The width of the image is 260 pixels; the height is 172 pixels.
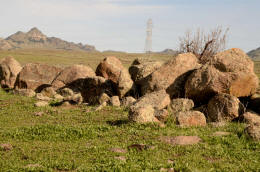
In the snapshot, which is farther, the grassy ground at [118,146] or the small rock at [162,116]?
the small rock at [162,116]

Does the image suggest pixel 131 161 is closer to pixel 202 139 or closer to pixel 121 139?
pixel 121 139

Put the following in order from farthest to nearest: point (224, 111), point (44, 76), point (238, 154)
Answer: point (44, 76), point (224, 111), point (238, 154)

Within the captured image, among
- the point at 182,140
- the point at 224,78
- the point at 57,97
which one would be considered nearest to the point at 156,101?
the point at 224,78

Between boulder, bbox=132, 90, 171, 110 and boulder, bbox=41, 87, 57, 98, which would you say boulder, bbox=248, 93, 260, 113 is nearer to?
boulder, bbox=132, 90, 171, 110

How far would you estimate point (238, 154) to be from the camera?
10930 millimetres

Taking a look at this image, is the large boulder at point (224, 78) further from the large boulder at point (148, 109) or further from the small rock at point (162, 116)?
the small rock at point (162, 116)

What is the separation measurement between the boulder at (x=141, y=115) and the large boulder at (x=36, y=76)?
17565mm

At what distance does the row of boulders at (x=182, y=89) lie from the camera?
54.2 feet

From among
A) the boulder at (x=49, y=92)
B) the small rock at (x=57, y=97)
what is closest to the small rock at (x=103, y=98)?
the small rock at (x=57, y=97)

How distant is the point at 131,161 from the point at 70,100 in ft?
46.4

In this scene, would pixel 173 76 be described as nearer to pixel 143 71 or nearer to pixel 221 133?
pixel 143 71

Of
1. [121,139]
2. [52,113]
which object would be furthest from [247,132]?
[52,113]

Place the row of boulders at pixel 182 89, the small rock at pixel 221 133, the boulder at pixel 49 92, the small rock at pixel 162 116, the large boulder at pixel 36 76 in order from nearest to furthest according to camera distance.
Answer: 1. the small rock at pixel 221 133
2. the small rock at pixel 162 116
3. the row of boulders at pixel 182 89
4. the boulder at pixel 49 92
5. the large boulder at pixel 36 76

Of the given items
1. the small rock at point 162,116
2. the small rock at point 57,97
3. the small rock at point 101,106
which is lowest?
the small rock at point 57,97
